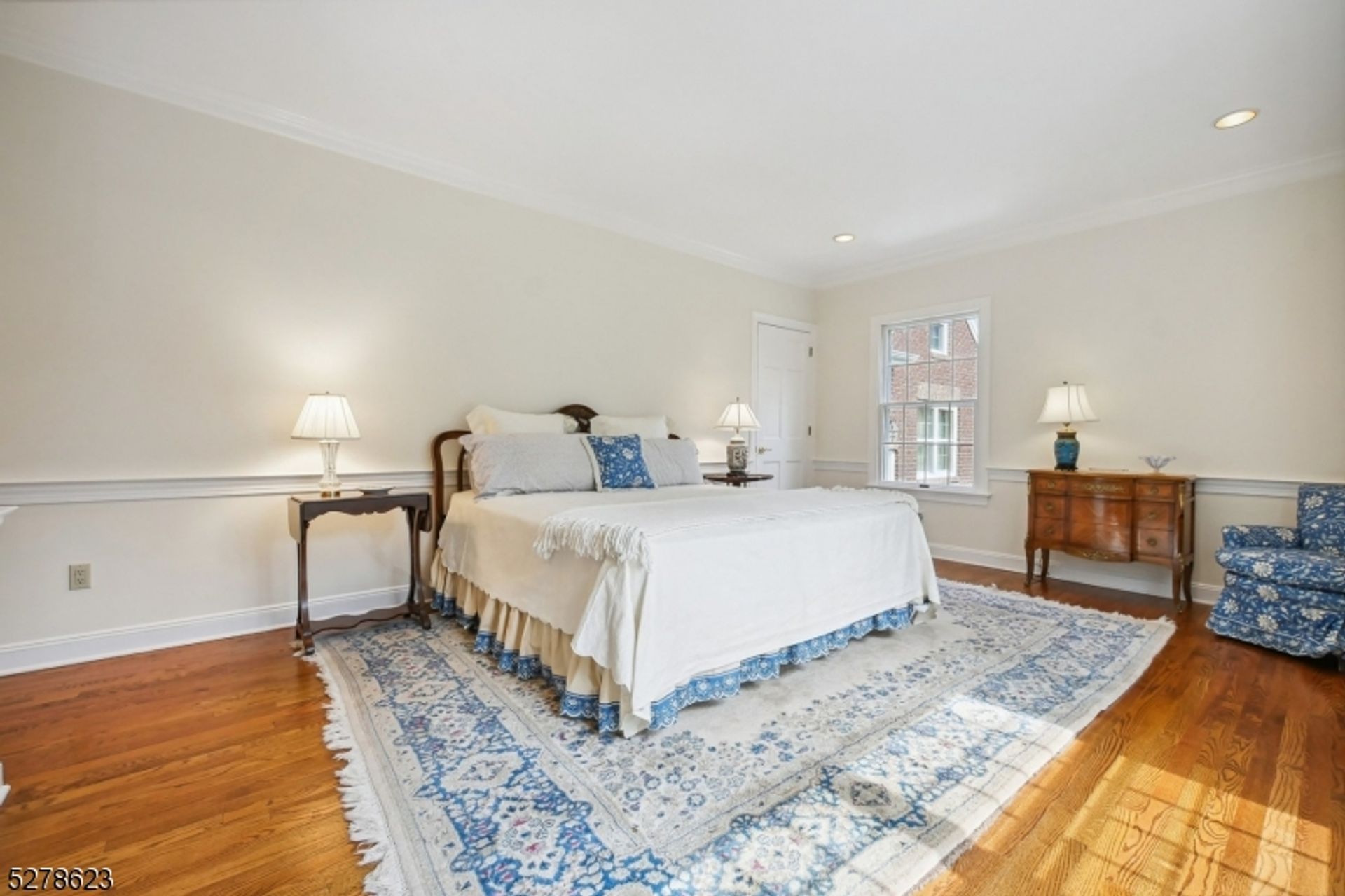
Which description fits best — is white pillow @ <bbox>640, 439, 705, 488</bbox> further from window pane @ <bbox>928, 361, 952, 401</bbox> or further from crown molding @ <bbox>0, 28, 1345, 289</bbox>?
window pane @ <bbox>928, 361, 952, 401</bbox>

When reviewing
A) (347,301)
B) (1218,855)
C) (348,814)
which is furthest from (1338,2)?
(347,301)

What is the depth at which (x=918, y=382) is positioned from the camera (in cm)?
518

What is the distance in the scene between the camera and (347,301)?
10.5ft

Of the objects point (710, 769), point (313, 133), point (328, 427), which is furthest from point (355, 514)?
point (710, 769)

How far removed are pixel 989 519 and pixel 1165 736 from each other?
2.81 metres

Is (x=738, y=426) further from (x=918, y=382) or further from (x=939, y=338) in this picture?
(x=939, y=338)

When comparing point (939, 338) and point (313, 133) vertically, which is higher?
point (313, 133)

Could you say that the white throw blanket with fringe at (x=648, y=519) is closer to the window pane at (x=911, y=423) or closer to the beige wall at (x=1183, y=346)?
the beige wall at (x=1183, y=346)

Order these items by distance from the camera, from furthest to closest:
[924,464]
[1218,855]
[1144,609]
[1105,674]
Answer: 1. [924,464]
2. [1144,609]
3. [1105,674]
4. [1218,855]

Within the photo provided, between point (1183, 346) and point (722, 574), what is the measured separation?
12.1 feet

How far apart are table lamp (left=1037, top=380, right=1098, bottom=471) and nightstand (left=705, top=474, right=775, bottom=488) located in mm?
2071

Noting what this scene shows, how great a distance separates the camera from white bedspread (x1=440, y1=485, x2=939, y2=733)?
1.95 metres

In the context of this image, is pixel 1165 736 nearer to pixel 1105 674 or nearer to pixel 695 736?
pixel 1105 674

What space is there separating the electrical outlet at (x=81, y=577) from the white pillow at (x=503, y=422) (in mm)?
1774
